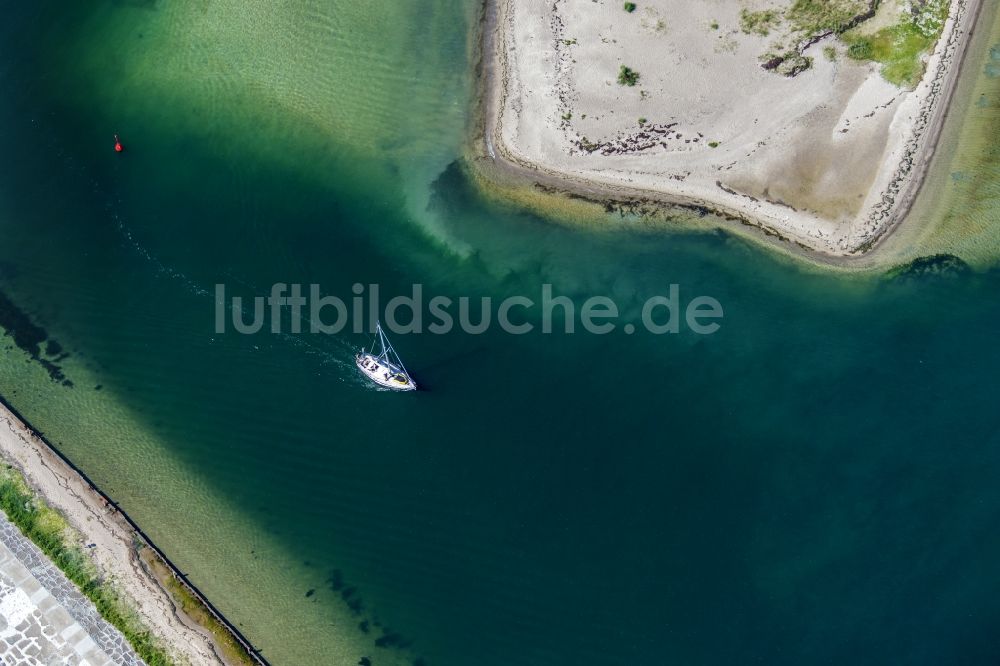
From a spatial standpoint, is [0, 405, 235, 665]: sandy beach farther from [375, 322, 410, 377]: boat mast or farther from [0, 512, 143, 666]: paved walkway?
[375, 322, 410, 377]: boat mast

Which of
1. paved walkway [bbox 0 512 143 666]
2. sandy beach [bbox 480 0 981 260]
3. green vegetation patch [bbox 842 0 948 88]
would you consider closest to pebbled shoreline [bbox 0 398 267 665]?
paved walkway [bbox 0 512 143 666]

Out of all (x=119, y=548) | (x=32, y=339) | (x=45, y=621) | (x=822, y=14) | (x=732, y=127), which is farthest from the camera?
(x=32, y=339)

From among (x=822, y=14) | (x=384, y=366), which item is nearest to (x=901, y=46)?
(x=822, y=14)

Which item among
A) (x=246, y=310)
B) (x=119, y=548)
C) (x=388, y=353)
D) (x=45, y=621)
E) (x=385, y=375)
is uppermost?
(x=388, y=353)

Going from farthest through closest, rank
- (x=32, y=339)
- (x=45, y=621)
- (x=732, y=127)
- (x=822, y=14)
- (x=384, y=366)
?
(x=32, y=339), (x=822, y=14), (x=732, y=127), (x=384, y=366), (x=45, y=621)

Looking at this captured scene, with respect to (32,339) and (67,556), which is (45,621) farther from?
(32,339)

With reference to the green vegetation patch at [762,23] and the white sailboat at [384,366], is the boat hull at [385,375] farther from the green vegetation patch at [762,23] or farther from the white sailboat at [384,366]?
the green vegetation patch at [762,23]

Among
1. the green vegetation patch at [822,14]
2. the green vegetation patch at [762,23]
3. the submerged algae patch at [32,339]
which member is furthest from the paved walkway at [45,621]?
the green vegetation patch at [822,14]
